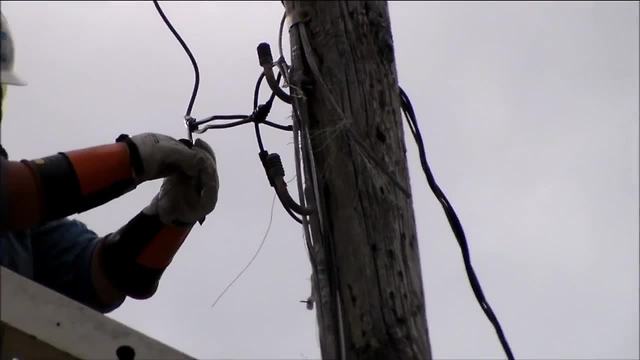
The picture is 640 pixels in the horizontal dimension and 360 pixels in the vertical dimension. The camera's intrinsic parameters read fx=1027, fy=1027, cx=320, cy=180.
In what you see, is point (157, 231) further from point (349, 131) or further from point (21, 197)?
point (349, 131)

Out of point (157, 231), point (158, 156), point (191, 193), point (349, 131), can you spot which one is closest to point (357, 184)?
point (349, 131)

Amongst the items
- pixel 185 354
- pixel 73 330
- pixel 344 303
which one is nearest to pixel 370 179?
pixel 344 303

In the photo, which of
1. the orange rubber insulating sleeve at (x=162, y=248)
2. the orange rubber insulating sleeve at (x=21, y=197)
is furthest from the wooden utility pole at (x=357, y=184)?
the orange rubber insulating sleeve at (x=162, y=248)

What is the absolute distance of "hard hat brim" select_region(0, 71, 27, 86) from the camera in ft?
11.9

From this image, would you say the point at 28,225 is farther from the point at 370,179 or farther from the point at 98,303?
the point at 370,179

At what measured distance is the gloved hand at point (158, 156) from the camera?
3.84m

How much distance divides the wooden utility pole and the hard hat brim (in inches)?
38.5

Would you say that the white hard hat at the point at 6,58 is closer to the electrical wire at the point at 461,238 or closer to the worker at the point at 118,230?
the worker at the point at 118,230

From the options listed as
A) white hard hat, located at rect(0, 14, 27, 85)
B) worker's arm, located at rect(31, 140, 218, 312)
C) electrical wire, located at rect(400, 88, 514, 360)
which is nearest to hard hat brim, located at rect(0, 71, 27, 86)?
white hard hat, located at rect(0, 14, 27, 85)

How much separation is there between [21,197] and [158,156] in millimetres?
635

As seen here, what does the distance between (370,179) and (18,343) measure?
46.6 inches

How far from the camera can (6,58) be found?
3.71 m

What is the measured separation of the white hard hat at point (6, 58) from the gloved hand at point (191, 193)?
2.52 feet

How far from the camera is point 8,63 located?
370 centimetres
